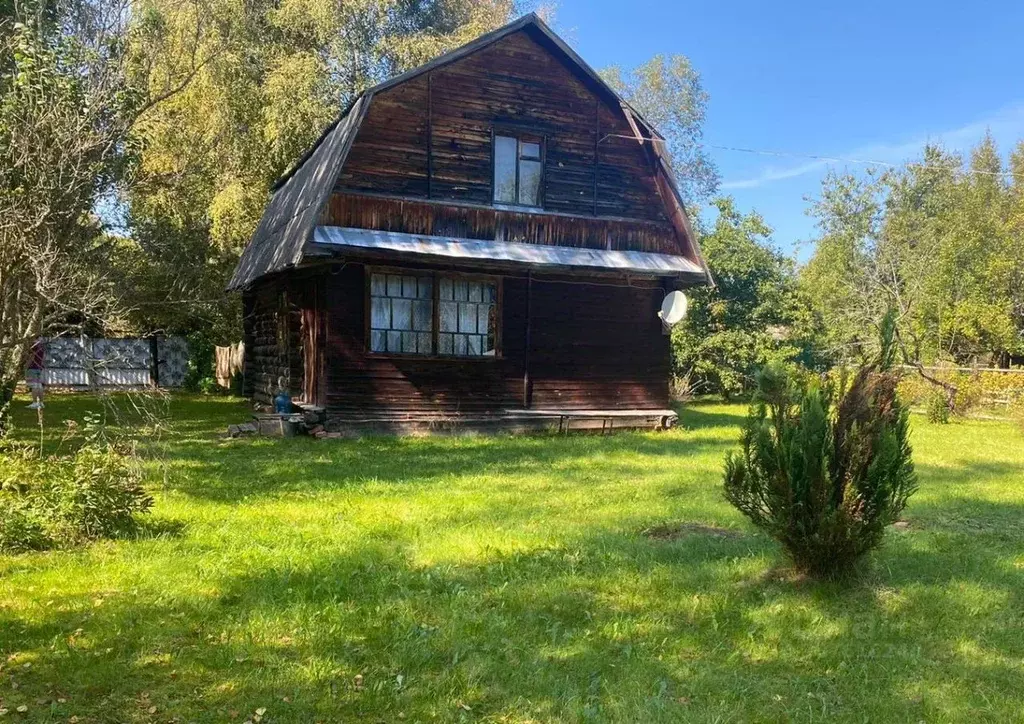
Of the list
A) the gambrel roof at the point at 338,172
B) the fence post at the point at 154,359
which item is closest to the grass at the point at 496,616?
the gambrel roof at the point at 338,172

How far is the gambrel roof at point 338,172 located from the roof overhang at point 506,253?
37cm

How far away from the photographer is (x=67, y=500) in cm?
553

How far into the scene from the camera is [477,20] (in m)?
22.8

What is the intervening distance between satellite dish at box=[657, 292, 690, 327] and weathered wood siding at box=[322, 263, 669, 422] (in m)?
0.41

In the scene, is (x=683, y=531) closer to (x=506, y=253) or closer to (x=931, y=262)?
(x=506, y=253)

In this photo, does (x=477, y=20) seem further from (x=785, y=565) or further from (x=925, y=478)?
(x=785, y=565)

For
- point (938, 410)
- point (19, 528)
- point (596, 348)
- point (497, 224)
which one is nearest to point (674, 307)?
point (596, 348)

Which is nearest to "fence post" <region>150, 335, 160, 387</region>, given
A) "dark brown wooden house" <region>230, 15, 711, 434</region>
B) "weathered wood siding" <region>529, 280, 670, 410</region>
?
"dark brown wooden house" <region>230, 15, 711, 434</region>

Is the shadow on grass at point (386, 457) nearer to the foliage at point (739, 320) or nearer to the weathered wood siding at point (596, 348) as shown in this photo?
the weathered wood siding at point (596, 348)

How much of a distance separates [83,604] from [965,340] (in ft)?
107

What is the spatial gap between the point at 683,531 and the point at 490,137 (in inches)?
362

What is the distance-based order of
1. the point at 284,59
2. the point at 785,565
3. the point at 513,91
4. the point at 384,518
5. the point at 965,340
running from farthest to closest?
the point at 965,340 < the point at 284,59 < the point at 513,91 < the point at 384,518 < the point at 785,565

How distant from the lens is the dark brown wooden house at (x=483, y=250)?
12297 millimetres

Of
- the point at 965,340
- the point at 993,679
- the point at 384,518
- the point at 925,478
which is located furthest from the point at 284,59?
the point at 965,340
